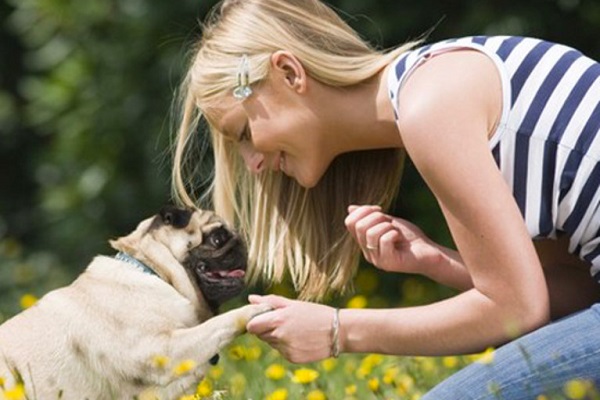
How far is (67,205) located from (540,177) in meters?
4.49

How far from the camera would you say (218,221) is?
A: 13.3ft

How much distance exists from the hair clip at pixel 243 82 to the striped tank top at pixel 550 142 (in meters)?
0.37

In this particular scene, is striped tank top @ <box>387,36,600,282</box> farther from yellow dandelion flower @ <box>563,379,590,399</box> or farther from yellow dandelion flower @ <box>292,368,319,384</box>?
yellow dandelion flower @ <box>292,368,319,384</box>

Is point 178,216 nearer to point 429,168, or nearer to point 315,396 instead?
point 315,396

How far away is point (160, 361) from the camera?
3.57 m

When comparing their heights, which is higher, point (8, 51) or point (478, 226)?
point (478, 226)

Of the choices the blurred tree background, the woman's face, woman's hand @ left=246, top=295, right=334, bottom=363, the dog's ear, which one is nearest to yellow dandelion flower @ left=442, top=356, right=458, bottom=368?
the dog's ear

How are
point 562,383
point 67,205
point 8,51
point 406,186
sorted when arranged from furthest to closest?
point 8,51, point 67,205, point 406,186, point 562,383

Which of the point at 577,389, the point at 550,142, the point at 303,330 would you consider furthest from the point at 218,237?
the point at 577,389

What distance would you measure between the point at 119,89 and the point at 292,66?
3682 millimetres

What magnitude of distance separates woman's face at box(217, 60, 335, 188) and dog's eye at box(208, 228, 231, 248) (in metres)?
0.38

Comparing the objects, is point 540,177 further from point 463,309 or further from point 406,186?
point 406,186

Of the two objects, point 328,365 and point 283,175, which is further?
point 328,365

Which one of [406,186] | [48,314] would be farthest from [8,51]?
[48,314]
